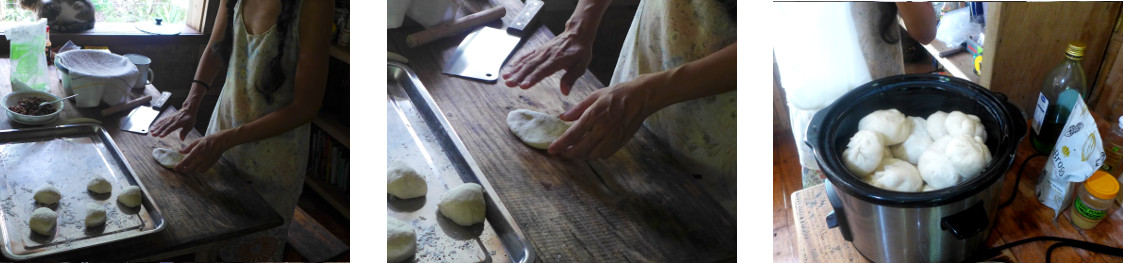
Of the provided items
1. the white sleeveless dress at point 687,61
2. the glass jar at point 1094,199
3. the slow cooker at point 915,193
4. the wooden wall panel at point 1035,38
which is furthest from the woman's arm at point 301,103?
the glass jar at point 1094,199

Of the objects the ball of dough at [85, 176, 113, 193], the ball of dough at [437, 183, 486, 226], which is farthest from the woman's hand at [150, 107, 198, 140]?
the ball of dough at [437, 183, 486, 226]

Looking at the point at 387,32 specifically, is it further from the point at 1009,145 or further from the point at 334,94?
the point at 1009,145

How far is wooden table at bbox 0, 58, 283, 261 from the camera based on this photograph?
1.36 meters

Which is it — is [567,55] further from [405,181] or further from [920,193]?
[920,193]

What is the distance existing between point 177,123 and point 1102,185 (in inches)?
58.4

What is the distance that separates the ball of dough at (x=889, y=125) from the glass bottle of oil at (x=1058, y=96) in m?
0.27

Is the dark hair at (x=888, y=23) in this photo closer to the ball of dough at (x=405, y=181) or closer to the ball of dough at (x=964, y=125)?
the ball of dough at (x=964, y=125)

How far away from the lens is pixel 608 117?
Result: 1337 mm

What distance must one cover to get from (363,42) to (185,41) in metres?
0.29

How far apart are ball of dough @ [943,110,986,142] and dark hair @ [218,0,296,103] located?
105 cm

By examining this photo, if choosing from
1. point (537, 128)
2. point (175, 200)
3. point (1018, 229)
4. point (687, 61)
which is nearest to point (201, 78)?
point (175, 200)

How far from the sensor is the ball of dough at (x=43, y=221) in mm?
→ 1333

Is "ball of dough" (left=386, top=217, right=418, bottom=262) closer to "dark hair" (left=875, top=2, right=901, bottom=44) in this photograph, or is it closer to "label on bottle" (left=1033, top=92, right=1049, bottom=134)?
"dark hair" (left=875, top=2, right=901, bottom=44)

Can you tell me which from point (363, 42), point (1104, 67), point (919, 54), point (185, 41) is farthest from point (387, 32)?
point (1104, 67)
